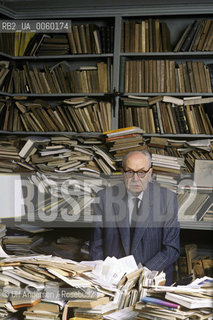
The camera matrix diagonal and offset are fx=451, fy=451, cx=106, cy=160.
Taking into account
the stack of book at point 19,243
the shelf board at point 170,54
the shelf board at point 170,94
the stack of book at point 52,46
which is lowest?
the stack of book at point 19,243

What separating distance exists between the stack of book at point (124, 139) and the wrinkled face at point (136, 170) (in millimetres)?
900

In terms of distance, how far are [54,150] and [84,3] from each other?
1.36 metres

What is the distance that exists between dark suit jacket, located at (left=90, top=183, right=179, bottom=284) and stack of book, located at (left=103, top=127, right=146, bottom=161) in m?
0.84

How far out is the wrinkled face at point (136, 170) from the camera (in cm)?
293

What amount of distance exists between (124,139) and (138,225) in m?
1.11

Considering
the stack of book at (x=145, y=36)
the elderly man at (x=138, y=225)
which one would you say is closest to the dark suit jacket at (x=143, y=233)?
the elderly man at (x=138, y=225)

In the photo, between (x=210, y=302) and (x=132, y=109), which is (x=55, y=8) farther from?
(x=210, y=302)

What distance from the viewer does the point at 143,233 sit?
2943 mm

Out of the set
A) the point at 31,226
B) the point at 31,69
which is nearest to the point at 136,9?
the point at 31,69

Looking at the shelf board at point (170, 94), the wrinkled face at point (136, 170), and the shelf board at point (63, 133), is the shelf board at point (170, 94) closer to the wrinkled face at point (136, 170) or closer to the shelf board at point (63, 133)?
the shelf board at point (63, 133)

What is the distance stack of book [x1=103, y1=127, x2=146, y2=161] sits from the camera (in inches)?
152

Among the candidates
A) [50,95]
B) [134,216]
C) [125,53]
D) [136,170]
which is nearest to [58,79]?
[50,95]

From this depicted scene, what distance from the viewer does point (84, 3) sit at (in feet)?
13.4

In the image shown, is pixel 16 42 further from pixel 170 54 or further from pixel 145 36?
pixel 170 54
